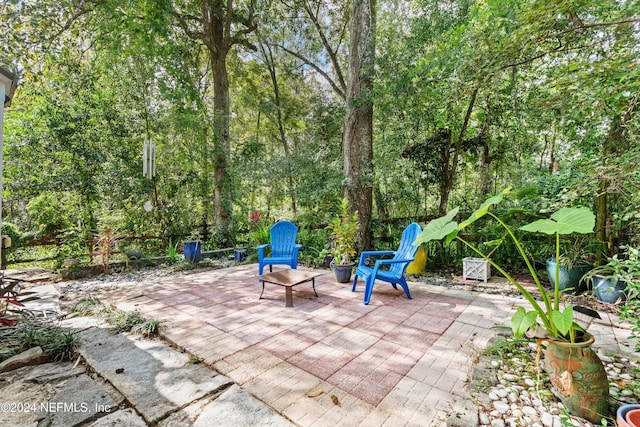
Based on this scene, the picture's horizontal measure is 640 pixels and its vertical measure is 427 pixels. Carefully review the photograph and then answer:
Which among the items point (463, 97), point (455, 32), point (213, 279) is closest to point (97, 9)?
point (213, 279)

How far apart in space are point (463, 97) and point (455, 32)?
2.76 ft

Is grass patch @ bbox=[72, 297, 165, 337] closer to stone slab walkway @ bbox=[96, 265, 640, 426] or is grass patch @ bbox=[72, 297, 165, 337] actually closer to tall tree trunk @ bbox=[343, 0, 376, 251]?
stone slab walkway @ bbox=[96, 265, 640, 426]

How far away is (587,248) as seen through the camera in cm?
367

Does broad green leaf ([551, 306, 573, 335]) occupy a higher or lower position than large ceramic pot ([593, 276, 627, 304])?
higher

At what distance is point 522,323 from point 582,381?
0.38 meters

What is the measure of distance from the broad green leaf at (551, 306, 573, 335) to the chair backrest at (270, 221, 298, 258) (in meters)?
3.64

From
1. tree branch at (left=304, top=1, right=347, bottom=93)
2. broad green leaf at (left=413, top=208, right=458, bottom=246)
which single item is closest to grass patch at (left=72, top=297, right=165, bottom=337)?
broad green leaf at (left=413, top=208, right=458, bottom=246)

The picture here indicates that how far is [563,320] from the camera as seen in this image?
1.46 meters

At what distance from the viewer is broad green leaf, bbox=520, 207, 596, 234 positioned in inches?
59.4

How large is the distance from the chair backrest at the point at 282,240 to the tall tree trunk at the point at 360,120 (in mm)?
1342

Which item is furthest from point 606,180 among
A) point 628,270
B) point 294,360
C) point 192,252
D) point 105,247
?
point 105,247

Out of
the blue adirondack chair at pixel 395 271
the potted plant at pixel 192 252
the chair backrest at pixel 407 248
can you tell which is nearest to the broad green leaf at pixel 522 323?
the blue adirondack chair at pixel 395 271

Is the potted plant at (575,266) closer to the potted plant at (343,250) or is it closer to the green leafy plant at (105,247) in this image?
the potted plant at (343,250)

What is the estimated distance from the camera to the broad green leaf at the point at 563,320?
1.43m
